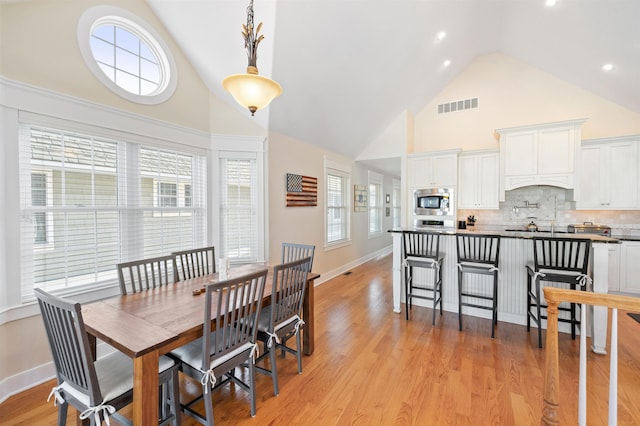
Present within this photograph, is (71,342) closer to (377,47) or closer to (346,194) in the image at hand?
(377,47)

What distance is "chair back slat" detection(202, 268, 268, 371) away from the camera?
1.62 metres

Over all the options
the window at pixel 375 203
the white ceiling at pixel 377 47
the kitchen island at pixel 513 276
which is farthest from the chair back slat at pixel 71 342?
the window at pixel 375 203

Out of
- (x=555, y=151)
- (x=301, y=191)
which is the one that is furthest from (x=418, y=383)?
(x=555, y=151)

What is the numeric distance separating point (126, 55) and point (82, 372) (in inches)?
124

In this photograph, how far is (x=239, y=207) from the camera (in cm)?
405

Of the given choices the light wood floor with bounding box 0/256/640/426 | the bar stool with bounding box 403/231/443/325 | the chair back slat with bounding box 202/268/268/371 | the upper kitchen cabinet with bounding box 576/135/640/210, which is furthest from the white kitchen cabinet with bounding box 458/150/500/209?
the chair back slat with bounding box 202/268/268/371

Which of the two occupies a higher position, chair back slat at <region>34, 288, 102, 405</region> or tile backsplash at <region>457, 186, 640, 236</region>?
tile backsplash at <region>457, 186, 640, 236</region>

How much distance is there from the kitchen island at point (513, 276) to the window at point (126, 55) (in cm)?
354

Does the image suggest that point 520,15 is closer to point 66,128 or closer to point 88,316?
point 66,128

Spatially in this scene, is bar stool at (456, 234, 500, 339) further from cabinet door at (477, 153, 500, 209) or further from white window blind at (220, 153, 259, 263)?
white window blind at (220, 153, 259, 263)

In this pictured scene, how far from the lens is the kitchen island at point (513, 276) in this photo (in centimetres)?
268

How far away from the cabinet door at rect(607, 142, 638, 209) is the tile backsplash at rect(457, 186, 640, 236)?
0.31 meters

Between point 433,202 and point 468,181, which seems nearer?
point 468,181

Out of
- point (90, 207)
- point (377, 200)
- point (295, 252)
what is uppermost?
point (377, 200)
